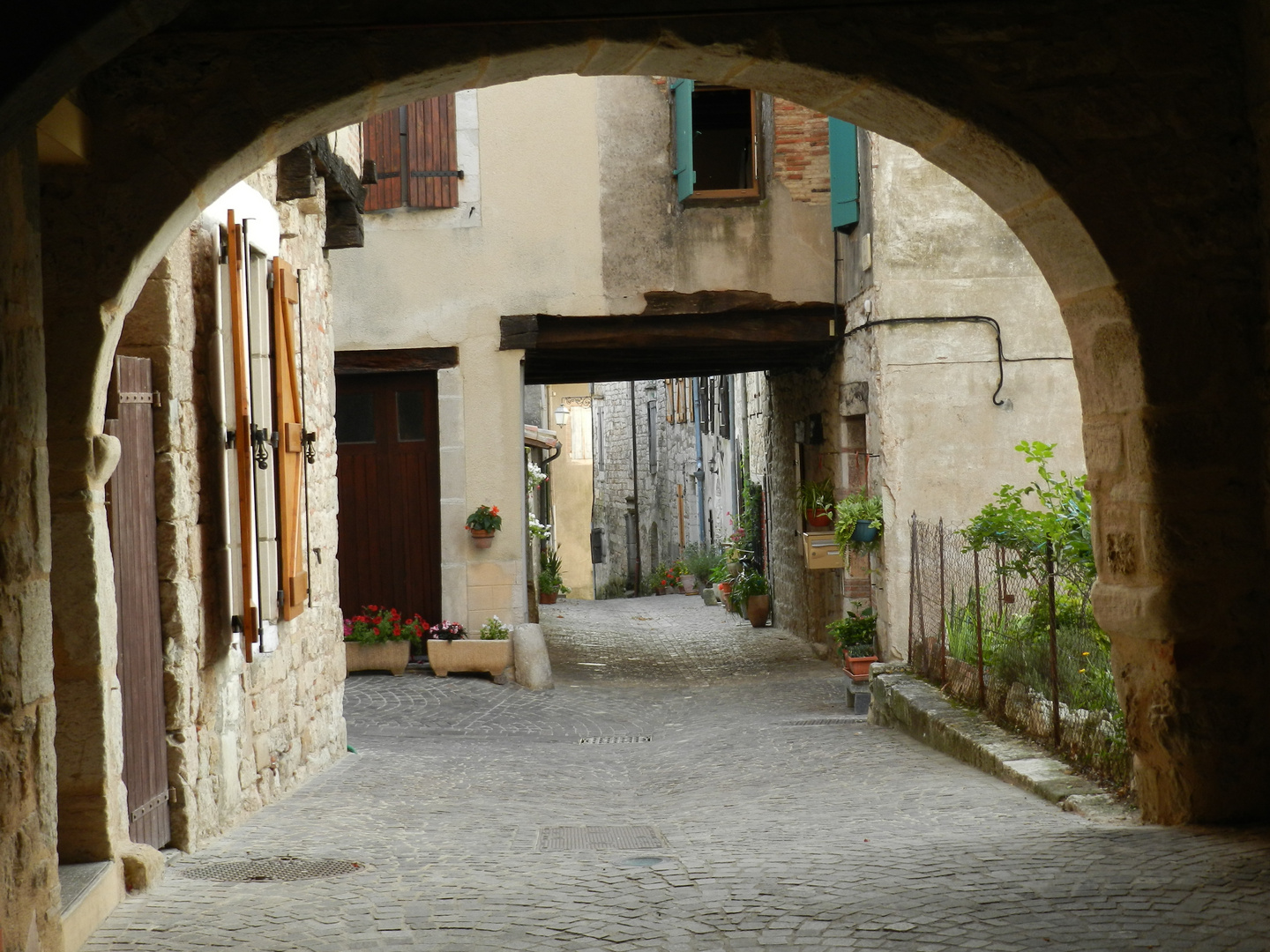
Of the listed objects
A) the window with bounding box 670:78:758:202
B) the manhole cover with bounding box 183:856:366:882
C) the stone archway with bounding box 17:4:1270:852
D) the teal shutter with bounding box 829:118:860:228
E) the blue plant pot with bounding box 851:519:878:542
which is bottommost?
the manhole cover with bounding box 183:856:366:882

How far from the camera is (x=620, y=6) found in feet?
10.8

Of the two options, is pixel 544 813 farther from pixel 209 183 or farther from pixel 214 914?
pixel 209 183

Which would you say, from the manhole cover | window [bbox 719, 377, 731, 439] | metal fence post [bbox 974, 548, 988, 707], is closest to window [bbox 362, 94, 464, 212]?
metal fence post [bbox 974, 548, 988, 707]

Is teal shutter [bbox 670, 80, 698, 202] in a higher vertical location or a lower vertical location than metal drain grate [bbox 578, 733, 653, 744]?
higher

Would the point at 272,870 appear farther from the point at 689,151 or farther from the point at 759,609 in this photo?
the point at 759,609

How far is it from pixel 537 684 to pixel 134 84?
7049mm

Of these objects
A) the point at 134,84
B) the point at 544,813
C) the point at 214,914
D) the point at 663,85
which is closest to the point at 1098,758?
the point at 544,813

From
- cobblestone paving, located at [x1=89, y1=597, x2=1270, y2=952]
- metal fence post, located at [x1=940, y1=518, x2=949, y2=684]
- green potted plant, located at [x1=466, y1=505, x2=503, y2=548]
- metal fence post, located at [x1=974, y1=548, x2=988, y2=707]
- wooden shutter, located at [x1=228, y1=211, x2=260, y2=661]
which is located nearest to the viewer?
cobblestone paving, located at [x1=89, y1=597, x2=1270, y2=952]

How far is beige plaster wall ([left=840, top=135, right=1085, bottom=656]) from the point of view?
920 cm

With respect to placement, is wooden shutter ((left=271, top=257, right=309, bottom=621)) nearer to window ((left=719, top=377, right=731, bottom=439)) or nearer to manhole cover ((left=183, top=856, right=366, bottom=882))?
manhole cover ((left=183, top=856, right=366, bottom=882))

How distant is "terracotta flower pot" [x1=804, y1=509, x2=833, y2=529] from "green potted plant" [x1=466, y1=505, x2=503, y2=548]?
2760 mm

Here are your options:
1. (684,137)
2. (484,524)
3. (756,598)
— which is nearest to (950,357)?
(684,137)

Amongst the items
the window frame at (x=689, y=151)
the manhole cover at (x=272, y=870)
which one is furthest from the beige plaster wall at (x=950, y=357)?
the manhole cover at (x=272, y=870)

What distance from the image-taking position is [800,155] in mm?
10273
